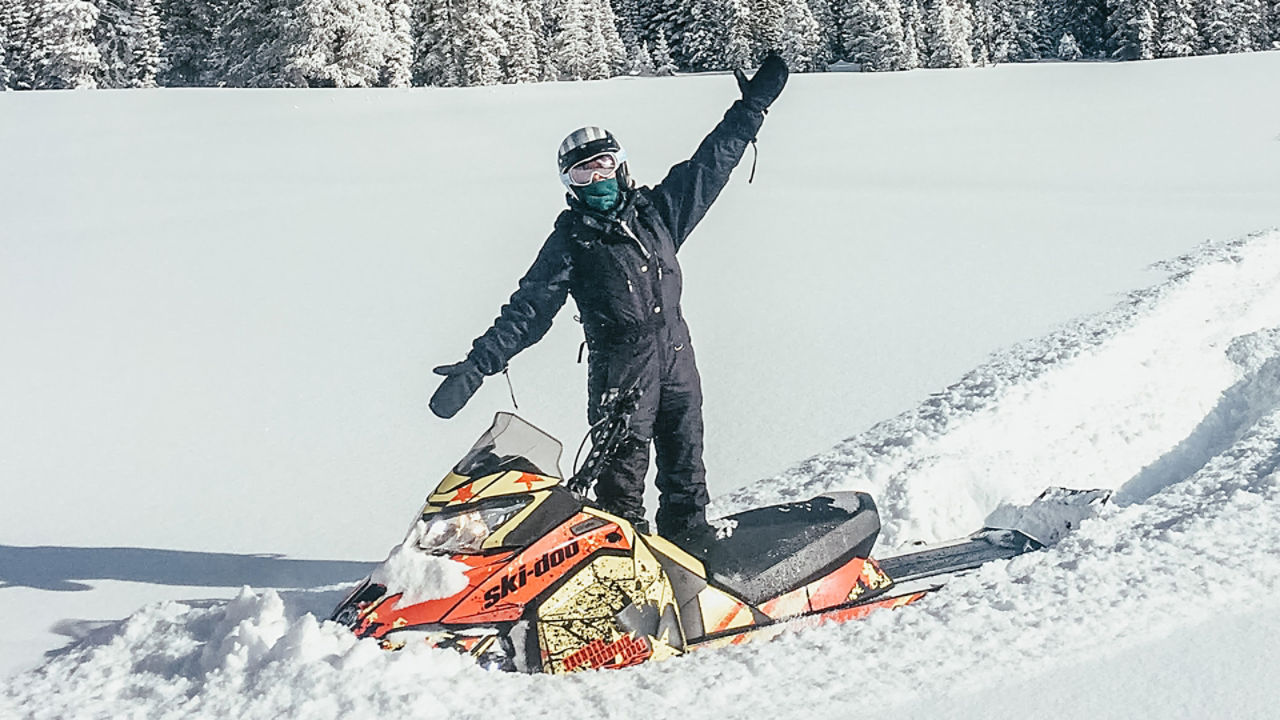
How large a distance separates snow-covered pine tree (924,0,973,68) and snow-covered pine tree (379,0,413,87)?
25.9m

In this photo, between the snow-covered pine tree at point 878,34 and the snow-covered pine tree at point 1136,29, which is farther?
the snow-covered pine tree at point 878,34

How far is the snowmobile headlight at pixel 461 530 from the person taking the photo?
2.88 metres

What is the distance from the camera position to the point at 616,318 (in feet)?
11.2

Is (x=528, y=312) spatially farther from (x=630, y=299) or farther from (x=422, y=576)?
(x=422, y=576)

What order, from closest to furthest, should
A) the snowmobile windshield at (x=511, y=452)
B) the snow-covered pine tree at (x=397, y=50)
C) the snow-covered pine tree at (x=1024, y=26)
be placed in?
1. the snowmobile windshield at (x=511, y=452)
2. the snow-covered pine tree at (x=397, y=50)
3. the snow-covered pine tree at (x=1024, y=26)

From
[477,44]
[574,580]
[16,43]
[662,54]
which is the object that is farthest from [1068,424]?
[662,54]

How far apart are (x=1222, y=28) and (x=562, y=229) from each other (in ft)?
154

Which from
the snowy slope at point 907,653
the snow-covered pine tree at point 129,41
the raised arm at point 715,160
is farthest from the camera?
the snow-covered pine tree at point 129,41

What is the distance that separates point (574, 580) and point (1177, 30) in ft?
152

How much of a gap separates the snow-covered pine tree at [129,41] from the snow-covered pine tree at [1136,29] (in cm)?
3535

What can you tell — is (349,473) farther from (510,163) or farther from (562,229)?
(510,163)

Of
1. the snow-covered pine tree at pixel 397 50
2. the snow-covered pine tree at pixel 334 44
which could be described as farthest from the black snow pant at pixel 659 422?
the snow-covered pine tree at pixel 397 50

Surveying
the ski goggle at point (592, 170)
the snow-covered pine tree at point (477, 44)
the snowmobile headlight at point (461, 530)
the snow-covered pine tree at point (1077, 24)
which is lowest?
the snowmobile headlight at point (461, 530)

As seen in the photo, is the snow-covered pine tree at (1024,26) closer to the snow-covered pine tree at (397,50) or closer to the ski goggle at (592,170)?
the snow-covered pine tree at (397,50)
